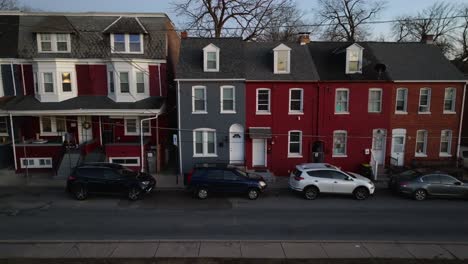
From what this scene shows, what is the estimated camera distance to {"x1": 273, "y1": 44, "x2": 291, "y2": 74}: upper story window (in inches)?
787

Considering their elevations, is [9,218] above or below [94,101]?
below

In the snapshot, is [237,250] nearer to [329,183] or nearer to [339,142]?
[329,183]

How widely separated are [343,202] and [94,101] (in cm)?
1667

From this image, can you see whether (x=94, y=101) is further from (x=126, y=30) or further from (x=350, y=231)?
(x=350, y=231)

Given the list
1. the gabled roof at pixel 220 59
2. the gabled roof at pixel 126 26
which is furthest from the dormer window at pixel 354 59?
the gabled roof at pixel 126 26

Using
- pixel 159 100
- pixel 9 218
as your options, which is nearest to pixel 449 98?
pixel 159 100

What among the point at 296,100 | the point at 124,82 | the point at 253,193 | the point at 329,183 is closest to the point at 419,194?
the point at 329,183

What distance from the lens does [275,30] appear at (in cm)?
3734

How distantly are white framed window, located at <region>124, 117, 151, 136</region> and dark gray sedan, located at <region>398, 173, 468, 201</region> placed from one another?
16.3 meters

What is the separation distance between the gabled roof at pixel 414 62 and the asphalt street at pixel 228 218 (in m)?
8.58

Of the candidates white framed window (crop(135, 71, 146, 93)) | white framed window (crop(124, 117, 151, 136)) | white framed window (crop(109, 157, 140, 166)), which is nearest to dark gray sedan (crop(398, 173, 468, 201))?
white framed window (crop(109, 157, 140, 166))

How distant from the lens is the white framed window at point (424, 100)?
2052 centimetres

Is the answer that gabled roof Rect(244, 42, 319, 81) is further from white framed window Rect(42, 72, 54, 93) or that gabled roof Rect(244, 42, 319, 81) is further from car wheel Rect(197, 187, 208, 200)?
white framed window Rect(42, 72, 54, 93)

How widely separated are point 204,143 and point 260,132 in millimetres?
3710
